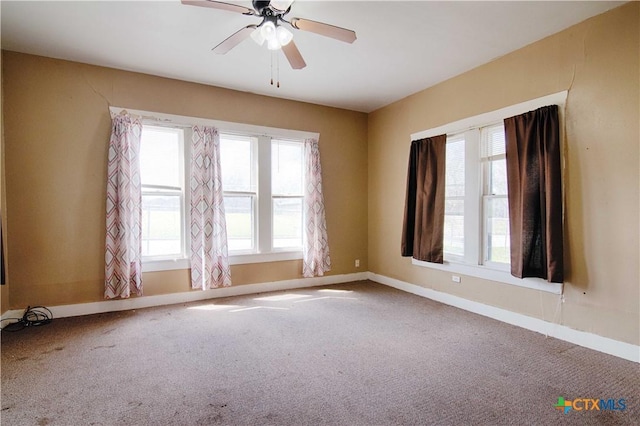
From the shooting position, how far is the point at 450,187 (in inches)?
165

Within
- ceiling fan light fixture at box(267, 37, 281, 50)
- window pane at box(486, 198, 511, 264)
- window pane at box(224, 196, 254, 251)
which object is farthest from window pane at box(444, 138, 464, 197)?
window pane at box(224, 196, 254, 251)

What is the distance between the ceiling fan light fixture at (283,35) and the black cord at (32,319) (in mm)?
3706

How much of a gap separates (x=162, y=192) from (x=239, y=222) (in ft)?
3.51

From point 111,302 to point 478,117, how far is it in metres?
4.80

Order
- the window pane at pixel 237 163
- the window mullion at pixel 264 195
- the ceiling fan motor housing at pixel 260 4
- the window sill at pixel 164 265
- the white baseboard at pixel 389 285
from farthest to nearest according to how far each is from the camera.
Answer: the window mullion at pixel 264 195 → the window pane at pixel 237 163 → the window sill at pixel 164 265 → the white baseboard at pixel 389 285 → the ceiling fan motor housing at pixel 260 4

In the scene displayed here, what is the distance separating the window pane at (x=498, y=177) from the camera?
11.8 feet

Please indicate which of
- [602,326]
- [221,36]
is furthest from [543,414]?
[221,36]

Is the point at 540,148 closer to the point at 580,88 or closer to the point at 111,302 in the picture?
the point at 580,88

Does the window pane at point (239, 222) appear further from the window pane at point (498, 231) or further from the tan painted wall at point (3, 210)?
Answer: the window pane at point (498, 231)

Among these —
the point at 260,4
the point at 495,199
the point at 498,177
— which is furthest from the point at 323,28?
the point at 495,199

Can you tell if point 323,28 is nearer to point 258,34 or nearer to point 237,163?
point 258,34

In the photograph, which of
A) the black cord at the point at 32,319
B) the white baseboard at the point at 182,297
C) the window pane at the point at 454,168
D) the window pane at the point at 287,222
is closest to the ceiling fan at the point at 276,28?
the window pane at the point at 454,168

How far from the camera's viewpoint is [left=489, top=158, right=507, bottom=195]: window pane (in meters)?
3.61

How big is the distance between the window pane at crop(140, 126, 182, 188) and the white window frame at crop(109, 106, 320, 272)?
0.12 meters
